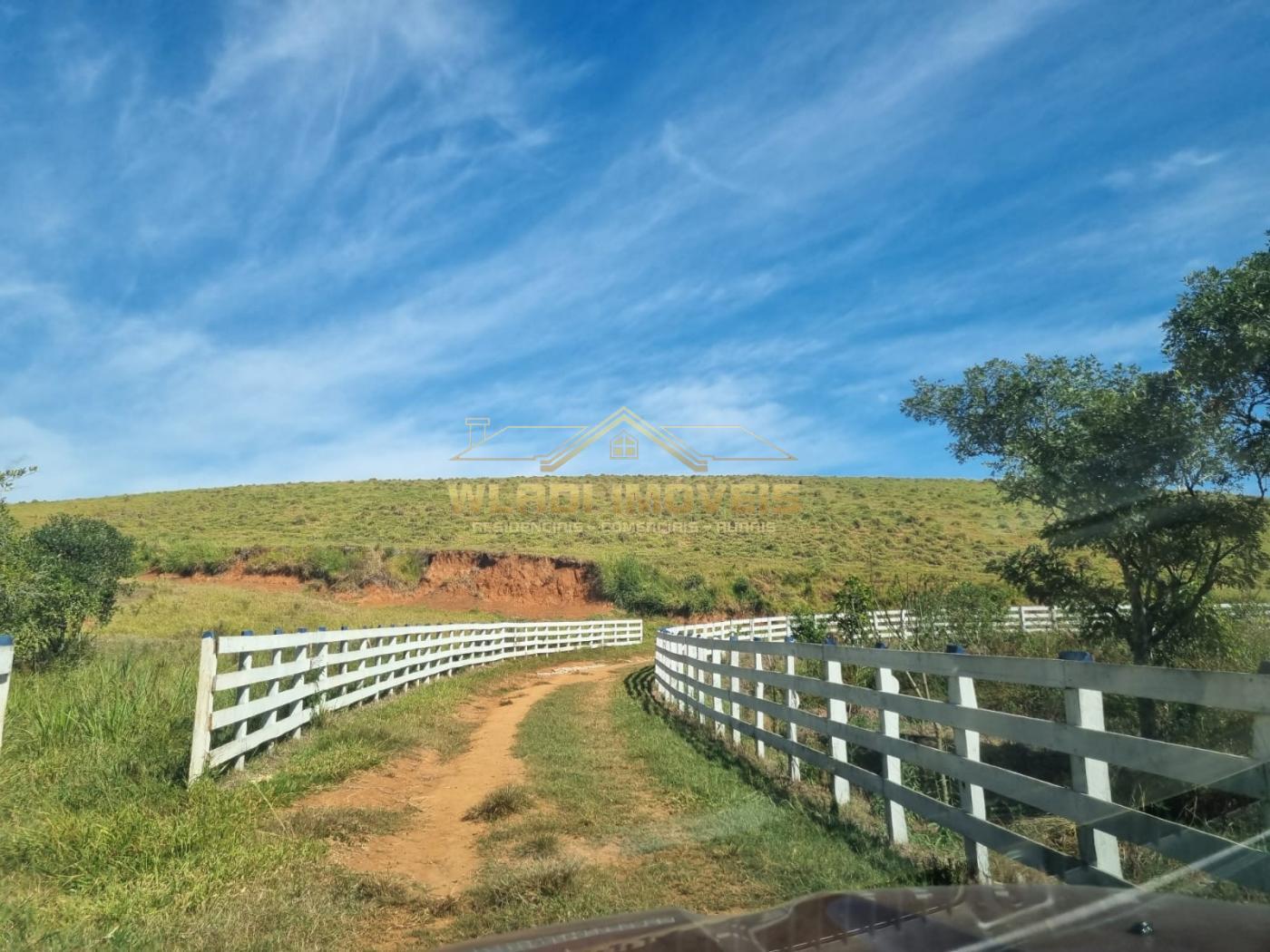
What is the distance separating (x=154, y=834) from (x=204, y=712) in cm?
185

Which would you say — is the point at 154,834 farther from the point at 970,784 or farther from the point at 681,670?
the point at 681,670

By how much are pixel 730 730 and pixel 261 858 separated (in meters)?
6.12

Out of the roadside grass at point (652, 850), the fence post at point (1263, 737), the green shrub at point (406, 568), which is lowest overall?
the roadside grass at point (652, 850)

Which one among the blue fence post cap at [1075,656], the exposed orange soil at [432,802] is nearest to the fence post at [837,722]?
the blue fence post cap at [1075,656]

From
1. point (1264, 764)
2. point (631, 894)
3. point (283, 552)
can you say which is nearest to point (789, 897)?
point (631, 894)

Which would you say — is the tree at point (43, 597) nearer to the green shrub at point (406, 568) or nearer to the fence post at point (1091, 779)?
the fence post at point (1091, 779)

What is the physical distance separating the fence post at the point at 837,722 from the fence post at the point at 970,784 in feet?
5.02

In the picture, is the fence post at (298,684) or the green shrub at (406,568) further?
the green shrub at (406,568)

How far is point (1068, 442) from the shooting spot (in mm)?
11117

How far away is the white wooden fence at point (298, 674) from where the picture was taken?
733 cm

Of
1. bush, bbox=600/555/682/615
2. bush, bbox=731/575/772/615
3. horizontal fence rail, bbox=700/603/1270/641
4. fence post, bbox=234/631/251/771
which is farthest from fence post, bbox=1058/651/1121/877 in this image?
bush, bbox=600/555/682/615

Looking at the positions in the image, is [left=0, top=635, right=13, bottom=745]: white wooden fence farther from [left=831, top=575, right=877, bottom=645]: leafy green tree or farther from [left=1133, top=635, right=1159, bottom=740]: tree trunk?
[left=831, top=575, right=877, bottom=645]: leafy green tree

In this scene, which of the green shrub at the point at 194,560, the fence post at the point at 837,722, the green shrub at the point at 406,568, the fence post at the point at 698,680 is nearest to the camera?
the fence post at the point at 837,722

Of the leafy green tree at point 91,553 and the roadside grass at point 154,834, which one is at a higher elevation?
the leafy green tree at point 91,553
